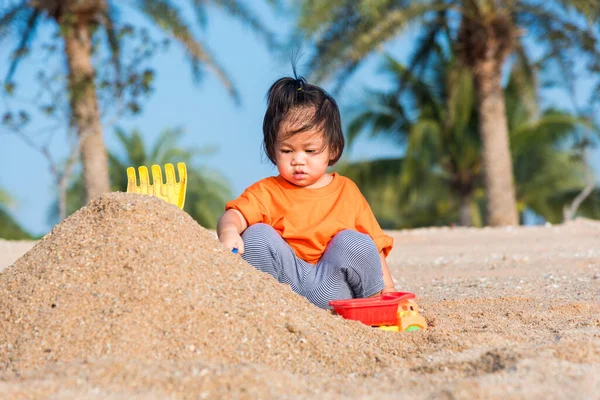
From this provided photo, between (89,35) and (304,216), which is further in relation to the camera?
(89,35)

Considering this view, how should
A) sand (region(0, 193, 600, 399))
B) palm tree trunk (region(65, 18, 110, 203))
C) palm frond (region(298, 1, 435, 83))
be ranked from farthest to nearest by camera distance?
palm tree trunk (region(65, 18, 110, 203)) < palm frond (region(298, 1, 435, 83)) < sand (region(0, 193, 600, 399))

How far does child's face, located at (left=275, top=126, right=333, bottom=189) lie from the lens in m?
3.17

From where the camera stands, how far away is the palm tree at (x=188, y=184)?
17811 mm

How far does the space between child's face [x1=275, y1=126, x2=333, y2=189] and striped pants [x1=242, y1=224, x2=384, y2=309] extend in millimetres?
268

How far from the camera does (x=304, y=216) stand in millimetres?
3256

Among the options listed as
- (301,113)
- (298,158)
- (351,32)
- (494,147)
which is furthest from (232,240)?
(494,147)

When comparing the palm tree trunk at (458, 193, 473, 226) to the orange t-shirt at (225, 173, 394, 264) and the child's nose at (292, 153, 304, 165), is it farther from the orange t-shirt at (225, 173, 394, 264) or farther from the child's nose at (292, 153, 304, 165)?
the child's nose at (292, 153, 304, 165)

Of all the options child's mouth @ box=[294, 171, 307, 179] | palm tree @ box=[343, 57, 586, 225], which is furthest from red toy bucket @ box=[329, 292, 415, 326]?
palm tree @ box=[343, 57, 586, 225]

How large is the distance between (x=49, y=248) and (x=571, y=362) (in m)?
1.94

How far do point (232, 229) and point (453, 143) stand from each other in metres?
13.8

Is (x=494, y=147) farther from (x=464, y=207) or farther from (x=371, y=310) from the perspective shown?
(x=371, y=310)

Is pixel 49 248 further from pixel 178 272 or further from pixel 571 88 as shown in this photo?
pixel 571 88

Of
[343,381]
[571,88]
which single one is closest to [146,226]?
[343,381]

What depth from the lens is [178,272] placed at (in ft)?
8.59
